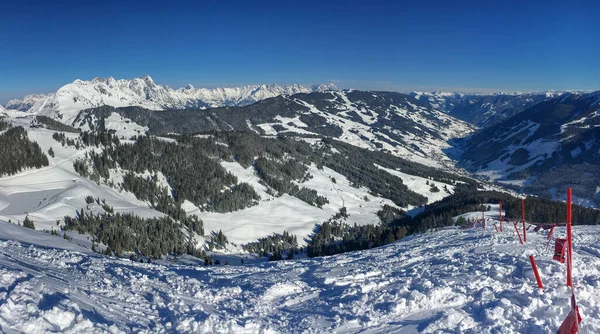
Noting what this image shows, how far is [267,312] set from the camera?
15617mm

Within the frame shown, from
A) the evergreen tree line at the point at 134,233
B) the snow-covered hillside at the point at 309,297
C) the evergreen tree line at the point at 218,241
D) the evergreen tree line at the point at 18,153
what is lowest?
the evergreen tree line at the point at 218,241

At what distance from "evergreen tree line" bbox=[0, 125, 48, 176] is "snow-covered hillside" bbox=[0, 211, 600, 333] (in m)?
65.3

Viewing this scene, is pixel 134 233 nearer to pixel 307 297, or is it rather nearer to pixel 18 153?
pixel 18 153

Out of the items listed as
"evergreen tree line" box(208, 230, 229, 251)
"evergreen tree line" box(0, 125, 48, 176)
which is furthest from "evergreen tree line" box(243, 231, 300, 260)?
"evergreen tree line" box(0, 125, 48, 176)

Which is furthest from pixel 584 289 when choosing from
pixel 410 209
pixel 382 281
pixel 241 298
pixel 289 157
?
pixel 289 157

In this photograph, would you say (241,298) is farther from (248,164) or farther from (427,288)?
(248,164)

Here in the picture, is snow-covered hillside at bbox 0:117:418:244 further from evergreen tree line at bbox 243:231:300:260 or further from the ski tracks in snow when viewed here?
the ski tracks in snow

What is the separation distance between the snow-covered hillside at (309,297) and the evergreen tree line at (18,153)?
65287mm

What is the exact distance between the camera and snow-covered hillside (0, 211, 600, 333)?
469 inches

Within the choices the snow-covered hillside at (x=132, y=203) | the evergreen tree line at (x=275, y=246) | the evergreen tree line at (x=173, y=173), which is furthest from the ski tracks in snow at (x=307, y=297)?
the evergreen tree line at (x=173, y=173)

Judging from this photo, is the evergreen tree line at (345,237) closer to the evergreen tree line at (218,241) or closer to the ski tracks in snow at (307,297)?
the evergreen tree line at (218,241)

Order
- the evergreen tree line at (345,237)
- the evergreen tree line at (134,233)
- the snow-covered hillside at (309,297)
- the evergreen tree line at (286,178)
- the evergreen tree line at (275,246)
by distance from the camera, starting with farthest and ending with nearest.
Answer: the evergreen tree line at (286,178) → the evergreen tree line at (275,246) → the evergreen tree line at (345,237) → the evergreen tree line at (134,233) → the snow-covered hillside at (309,297)

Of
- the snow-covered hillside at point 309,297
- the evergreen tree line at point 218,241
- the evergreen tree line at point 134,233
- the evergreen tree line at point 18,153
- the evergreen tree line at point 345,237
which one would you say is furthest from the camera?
the evergreen tree line at point 18,153

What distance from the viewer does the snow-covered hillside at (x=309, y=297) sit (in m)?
11.9
